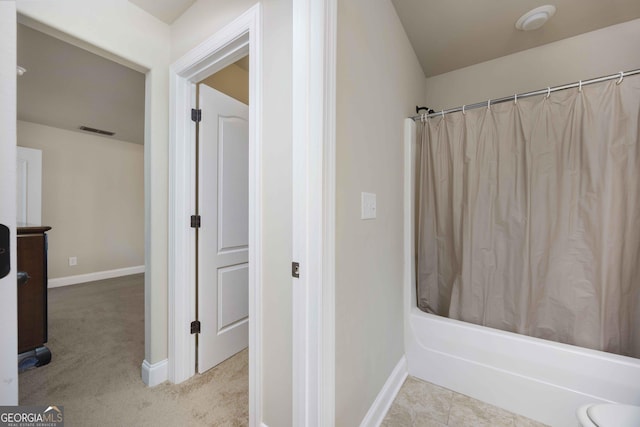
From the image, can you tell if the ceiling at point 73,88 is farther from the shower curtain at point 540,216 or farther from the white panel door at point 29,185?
the shower curtain at point 540,216

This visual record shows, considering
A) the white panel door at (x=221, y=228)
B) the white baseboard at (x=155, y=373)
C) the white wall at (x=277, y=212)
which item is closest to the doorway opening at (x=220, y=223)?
the white panel door at (x=221, y=228)

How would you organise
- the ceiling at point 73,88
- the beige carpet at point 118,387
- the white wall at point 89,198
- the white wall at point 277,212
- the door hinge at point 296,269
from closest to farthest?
the door hinge at point 296,269 → the white wall at point 277,212 → the beige carpet at point 118,387 → the ceiling at point 73,88 → the white wall at point 89,198

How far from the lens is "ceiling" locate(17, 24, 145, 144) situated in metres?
1.91

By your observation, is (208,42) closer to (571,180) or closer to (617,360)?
(571,180)

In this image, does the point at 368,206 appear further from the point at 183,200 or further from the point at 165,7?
the point at 165,7

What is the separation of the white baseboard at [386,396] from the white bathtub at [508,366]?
0.37ft

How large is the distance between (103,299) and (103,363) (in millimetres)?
1776

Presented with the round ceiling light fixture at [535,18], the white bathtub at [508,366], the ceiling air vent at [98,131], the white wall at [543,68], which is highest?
the round ceiling light fixture at [535,18]

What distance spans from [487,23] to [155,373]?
3185mm

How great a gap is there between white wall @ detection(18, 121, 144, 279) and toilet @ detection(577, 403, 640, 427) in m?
5.50

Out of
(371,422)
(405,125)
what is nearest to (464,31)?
(405,125)

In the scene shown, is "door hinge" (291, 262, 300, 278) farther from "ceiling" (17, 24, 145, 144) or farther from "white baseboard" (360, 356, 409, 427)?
"ceiling" (17, 24, 145, 144)

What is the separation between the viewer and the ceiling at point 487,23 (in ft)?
5.01

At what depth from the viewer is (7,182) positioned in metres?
0.51
